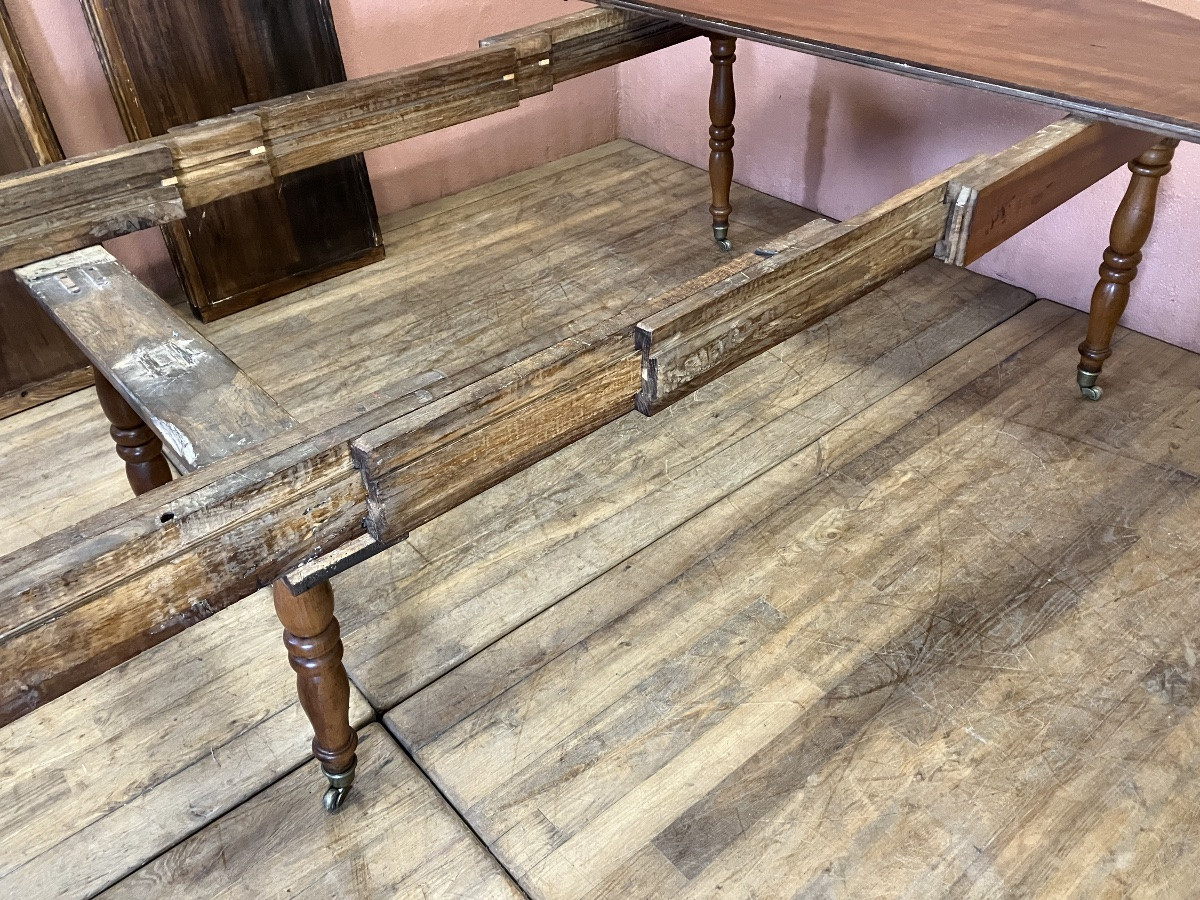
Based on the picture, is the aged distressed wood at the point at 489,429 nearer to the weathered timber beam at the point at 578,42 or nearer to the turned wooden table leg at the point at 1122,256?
the weathered timber beam at the point at 578,42

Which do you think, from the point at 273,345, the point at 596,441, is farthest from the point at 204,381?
the point at 273,345

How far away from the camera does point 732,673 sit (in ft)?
6.14

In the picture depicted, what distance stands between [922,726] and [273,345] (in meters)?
2.06

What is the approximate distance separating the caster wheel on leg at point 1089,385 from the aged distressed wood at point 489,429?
5.24 ft

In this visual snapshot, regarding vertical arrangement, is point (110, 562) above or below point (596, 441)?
above

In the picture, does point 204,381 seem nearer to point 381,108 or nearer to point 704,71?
point 381,108

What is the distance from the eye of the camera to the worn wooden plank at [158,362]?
140 centimetres

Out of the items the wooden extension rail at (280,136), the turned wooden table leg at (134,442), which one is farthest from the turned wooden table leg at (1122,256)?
the turned wooden table leg at (134,442)

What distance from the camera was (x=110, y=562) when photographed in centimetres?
107

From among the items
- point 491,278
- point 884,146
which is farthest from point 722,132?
point 491,278

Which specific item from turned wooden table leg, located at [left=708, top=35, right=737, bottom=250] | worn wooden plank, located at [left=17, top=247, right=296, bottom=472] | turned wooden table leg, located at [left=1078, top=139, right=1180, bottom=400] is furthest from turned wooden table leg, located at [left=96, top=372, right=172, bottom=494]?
turned wooden table leg, located at [left=1078, top=139, right=1180, bottom=400]

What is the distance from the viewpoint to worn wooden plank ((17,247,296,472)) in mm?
1396

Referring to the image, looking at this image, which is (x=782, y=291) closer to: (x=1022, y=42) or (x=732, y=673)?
(x=732, y=673)

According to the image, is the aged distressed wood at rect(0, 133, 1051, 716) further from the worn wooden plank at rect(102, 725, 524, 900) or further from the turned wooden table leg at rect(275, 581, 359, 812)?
the worn wooden plank at rect(102, 725, 524, 900)
